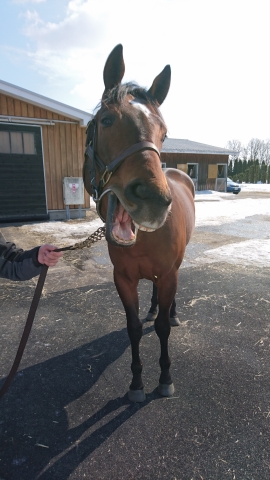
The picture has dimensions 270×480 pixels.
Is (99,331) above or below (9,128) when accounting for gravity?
below

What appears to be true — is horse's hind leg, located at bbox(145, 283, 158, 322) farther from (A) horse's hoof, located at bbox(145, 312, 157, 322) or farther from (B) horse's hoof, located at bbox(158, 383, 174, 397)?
(B) horse's hoof, located at bbox(158, 383, 174, 397)

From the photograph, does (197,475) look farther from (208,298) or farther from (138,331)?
(208,298)

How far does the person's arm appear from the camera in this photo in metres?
1.84

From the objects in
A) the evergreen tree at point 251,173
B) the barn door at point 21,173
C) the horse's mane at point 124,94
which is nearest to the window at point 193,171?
the barn door at point 21,173

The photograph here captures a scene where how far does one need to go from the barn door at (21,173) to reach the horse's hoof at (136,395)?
27.1 feet

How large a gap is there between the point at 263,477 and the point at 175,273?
1.30 metres

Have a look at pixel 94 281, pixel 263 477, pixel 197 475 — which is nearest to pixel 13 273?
pixel 197 475

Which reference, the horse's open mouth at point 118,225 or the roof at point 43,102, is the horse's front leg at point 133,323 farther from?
the roof at point 43,102

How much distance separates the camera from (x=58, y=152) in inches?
370

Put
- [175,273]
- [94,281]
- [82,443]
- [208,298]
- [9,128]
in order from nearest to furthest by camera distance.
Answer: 1. [82,443]
2. [175,273]
3. [208,298]
4. [94,281]
5. [9,128]

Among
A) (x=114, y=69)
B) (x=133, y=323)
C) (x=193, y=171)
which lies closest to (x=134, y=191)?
(x=114, y=69)

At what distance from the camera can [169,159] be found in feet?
72.7

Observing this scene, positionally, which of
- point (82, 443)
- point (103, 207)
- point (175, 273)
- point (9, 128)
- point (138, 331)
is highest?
point (9, 128)

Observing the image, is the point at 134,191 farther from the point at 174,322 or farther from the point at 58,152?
the point at 58,152
